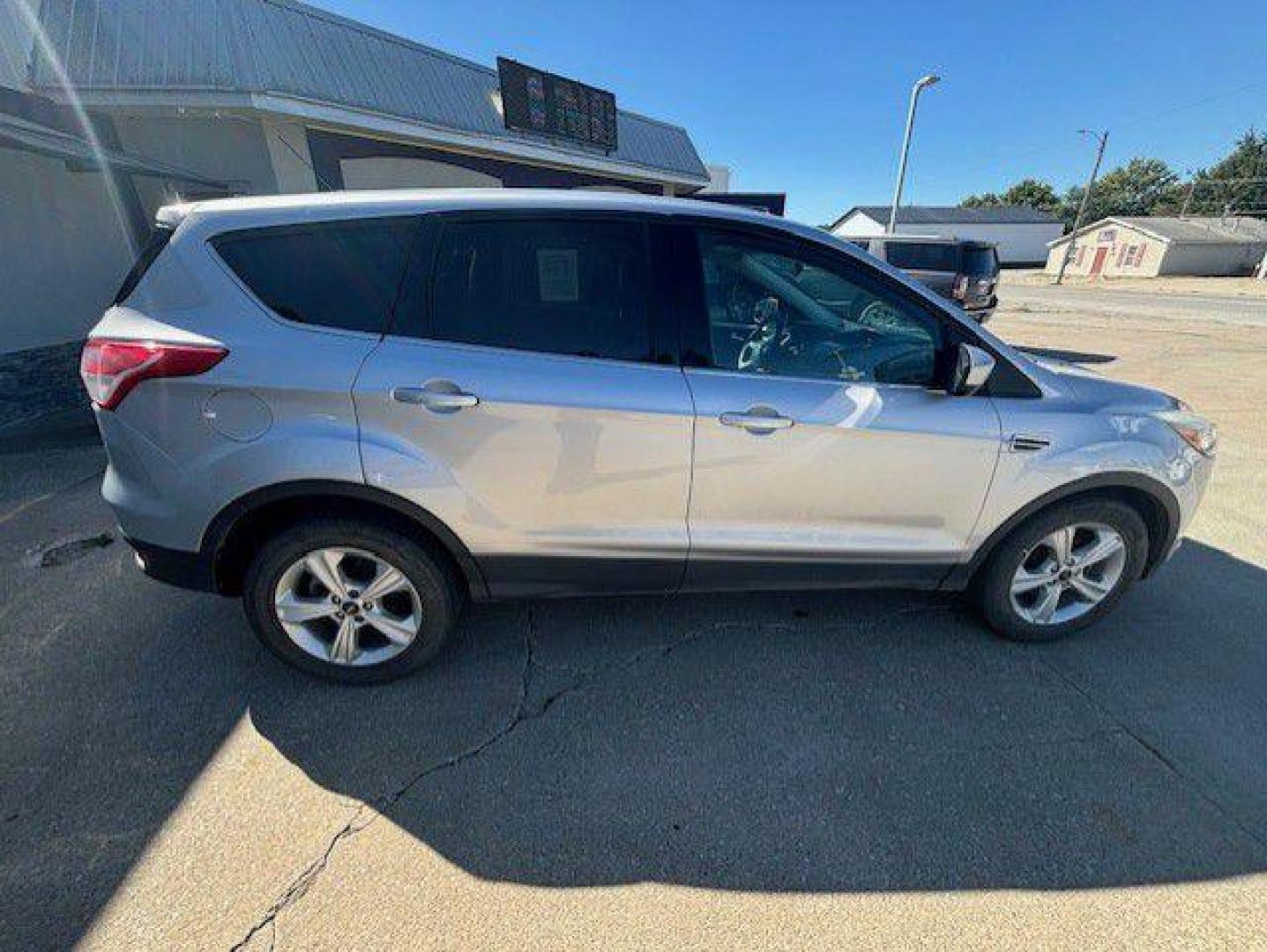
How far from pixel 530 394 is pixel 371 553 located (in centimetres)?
89

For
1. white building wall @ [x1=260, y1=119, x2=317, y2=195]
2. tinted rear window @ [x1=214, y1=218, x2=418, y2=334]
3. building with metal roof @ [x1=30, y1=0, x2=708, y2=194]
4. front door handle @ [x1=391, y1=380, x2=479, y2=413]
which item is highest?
building with metal roof @ [x1=30, y1=0, x2=708, y2=194]

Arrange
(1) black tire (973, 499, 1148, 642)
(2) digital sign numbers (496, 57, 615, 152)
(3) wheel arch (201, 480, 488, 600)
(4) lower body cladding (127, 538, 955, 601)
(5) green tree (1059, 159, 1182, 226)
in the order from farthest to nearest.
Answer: (5) green tree (1059, 159, 1182, 226)
(2) digital sign numbers (496, 57, 615, 152)
(1) black tire (973, 499, 1148, 642)
(4) lower body cladding (127, 538, 955, 601)
(3) wheel arch (201, 480, 488, 600)

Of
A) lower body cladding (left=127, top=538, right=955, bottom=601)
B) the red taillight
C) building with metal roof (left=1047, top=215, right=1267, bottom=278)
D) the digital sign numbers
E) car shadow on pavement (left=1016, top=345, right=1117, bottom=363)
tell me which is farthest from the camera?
building with metal roof (left=1047, top=215, right=1267, bottom=278)

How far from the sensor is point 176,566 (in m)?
2.30

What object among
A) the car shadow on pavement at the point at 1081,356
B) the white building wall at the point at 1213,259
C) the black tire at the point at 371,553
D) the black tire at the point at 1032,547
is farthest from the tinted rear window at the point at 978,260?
the white building wall at the point at 1213,259

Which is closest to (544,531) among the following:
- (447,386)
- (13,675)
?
(447,386)

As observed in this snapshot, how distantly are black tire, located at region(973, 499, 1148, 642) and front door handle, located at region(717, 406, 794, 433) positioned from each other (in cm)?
124

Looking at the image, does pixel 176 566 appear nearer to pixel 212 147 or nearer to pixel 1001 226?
pixel 212 147

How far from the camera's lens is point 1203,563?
359 centimetres

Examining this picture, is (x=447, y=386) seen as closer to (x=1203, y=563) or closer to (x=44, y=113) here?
(x=1203, y=563)

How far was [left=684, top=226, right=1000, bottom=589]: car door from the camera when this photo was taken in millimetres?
2287

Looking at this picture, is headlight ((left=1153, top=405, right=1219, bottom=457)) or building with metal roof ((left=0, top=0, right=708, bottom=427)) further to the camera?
building with metal roof ((left=0, top=0, right=708, bottom=427))

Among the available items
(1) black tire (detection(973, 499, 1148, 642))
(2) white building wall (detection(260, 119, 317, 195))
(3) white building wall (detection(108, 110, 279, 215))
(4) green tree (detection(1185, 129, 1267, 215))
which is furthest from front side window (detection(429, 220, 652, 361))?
(4) green tree (detection(1185, 129, 1267, 215))

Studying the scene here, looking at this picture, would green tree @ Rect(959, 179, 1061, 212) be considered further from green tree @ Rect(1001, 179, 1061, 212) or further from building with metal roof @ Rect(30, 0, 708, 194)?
building with metal roof @ Rect(30, 0, 708, 194)
